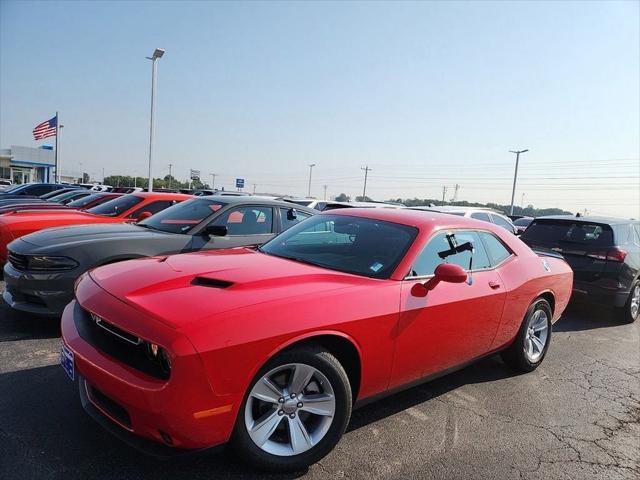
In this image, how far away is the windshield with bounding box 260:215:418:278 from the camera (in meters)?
3.26

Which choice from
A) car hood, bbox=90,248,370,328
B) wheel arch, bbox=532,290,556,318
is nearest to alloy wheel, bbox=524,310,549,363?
wheel arch, bbox=532,290,556,318

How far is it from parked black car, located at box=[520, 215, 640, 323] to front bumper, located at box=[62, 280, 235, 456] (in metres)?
6.62

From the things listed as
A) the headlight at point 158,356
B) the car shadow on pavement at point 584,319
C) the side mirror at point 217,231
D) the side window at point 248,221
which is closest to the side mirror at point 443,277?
the headlight at point 158,356

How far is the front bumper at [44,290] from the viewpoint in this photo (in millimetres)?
4316

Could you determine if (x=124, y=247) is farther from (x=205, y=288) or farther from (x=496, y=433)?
(x=496, y=433)

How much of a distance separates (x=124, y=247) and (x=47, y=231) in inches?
46.9

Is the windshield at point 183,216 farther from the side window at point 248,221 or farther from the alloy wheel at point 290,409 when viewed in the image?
the alloy wheel at point 290,409

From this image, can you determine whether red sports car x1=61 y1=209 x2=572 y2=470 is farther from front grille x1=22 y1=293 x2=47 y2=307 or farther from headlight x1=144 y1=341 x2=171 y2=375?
front grille x1=22 y1=293 x2=47 y2=307

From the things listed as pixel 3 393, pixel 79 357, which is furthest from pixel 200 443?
pixel 3 393

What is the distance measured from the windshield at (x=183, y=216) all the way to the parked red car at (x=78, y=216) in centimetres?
61

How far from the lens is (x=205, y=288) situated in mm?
2607

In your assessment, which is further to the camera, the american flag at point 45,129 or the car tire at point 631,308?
the american flag at point 45,129

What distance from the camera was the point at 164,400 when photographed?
208cm

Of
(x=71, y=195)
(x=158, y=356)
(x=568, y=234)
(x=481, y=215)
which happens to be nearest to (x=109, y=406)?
(x=158, y=356)
